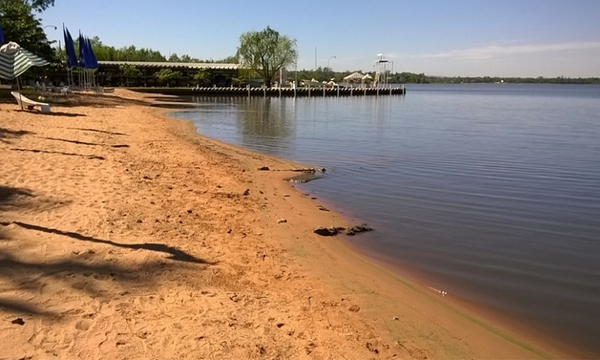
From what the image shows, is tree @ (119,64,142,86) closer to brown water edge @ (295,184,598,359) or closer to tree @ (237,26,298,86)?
tree @ (237,26,298,86)

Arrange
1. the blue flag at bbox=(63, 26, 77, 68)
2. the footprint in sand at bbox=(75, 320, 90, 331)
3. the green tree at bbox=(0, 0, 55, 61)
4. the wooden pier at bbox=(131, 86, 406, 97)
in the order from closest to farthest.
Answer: the footprint in sand at bbox=(75, 320, 90, 331) → the green tree at bbox=(0, 0, 55, 61) → the blue flag at bbox=(63, 26, 77, 68) → the wooden pier at bbox=(131, 86, 406, 97)

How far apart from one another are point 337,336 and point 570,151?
60.2ft

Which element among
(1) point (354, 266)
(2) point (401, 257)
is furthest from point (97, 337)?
(2) point (401, 257)

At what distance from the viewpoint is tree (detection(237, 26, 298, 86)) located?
8431 cm

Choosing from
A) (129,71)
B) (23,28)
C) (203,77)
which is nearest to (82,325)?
(23,28)

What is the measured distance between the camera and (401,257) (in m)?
7.05

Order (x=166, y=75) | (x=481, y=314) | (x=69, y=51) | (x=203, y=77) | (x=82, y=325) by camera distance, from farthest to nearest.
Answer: (x=203, y=77) → (x=166, y=75) → (x=69, y=51) → (x=481, y=314) → (x=82, y=325)

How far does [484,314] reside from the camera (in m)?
5.39

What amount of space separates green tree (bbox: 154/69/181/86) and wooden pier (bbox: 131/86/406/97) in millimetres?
8937

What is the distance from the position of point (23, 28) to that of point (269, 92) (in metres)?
48.5

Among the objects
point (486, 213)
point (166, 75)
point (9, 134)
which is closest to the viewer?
point (486, 213)

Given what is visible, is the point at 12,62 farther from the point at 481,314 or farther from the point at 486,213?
the point at 481,314

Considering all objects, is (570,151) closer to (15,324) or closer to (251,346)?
(251,346)

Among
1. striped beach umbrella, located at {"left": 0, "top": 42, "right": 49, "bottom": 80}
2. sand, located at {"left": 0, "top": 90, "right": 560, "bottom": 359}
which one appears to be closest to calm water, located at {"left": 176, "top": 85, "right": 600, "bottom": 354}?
sand, located at {"left": 0, "top": 90, "right": 560, "bottom": 359}
